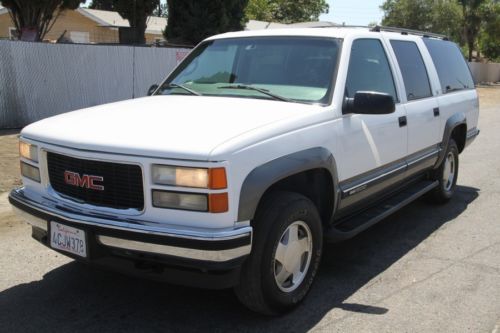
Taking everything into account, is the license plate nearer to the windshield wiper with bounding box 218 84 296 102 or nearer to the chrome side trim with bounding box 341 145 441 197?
the windshield wiper with bounding box 218 84 296 102

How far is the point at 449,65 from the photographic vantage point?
6.46 m

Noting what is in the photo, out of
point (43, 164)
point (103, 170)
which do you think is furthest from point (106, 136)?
point (43, 164)

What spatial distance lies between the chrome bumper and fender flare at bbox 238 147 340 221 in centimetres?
13

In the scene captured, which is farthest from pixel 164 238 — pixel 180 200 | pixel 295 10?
pixel 295 10

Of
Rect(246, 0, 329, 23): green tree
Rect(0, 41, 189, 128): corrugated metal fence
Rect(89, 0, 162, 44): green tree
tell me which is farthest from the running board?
Rect(246, 0, 329, 23): green tree

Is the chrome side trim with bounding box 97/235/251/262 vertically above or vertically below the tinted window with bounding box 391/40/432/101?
below

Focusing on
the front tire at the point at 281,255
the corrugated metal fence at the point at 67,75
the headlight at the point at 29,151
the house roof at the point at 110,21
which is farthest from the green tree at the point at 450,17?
the headlight at the point at 29,151

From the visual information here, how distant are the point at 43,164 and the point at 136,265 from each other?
985 mm

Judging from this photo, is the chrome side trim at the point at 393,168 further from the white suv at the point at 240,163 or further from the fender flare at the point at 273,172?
the fender flare at the point at 273,172

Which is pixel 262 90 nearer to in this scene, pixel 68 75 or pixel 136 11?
pixel 68 75

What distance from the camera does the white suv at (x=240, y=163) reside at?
3.08m

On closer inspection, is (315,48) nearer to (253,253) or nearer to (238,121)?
(238,121)

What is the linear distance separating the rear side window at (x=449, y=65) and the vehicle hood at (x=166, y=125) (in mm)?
2811

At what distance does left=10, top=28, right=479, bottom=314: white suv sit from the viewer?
3076 mm
